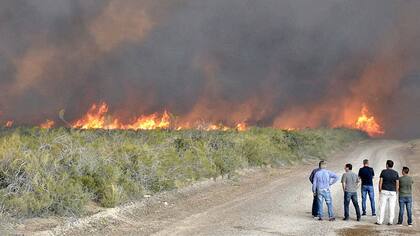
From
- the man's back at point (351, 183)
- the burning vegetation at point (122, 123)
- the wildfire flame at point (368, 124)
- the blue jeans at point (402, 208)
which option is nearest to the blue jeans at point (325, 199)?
the man's back at point (351, 183)

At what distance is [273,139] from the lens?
1467 inches

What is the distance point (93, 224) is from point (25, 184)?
1.96 metres

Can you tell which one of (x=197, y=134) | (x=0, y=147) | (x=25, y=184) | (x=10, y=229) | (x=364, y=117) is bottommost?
(x=10, y=229)

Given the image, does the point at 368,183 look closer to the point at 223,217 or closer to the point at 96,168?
the point at 223,217

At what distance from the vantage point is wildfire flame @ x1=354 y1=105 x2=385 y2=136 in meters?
83.3

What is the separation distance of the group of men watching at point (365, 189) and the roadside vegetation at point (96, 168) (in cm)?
578

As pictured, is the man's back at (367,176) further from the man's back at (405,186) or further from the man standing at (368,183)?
the man's back at (405,186)

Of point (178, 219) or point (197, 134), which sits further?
point (197, 134)

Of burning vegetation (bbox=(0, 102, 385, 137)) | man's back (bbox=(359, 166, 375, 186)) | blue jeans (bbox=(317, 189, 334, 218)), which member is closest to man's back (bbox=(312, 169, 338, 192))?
blue jeans (bbox=(317, 189, 334, 218))

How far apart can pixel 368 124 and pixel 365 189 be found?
7220 centimetres

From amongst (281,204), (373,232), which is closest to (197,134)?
(281,204)

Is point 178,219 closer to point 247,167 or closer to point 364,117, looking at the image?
point 247,167

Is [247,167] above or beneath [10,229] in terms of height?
above

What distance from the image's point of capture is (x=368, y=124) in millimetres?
84562
